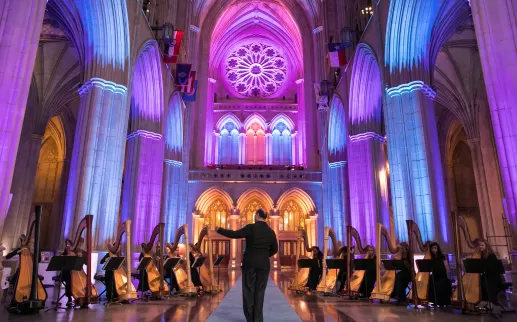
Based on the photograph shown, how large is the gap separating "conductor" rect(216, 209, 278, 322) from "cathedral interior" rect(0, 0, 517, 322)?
95 cm

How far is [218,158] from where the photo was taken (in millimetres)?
26906

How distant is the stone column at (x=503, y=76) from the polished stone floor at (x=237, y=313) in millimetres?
2068

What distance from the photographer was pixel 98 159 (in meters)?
9.67

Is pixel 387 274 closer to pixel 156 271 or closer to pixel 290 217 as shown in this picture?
pixel 156 271

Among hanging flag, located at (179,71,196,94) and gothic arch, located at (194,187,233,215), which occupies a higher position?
hanging flag, located at (179,71,196,94)

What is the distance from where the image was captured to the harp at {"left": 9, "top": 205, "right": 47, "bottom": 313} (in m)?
5.07

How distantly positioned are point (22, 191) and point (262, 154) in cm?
1539

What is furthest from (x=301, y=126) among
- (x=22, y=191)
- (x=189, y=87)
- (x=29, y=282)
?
(x=29, y=282)

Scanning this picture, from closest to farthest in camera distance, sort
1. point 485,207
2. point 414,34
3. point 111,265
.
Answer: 1. point 111,265
2. point 414,34
3. point 485,207

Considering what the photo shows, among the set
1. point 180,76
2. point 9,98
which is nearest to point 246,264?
point 9,98

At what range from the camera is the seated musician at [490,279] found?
5484 millimetres

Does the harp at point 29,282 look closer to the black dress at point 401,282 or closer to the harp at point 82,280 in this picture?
the harp at point 82,280

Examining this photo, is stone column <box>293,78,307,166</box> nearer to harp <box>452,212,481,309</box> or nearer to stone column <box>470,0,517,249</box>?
stone column <box>470,0,517,249</box>

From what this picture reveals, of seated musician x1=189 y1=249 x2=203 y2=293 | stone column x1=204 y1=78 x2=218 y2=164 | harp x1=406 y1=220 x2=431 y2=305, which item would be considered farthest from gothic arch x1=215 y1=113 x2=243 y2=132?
harp x1=406 y1=220 x2=431 y2=305
